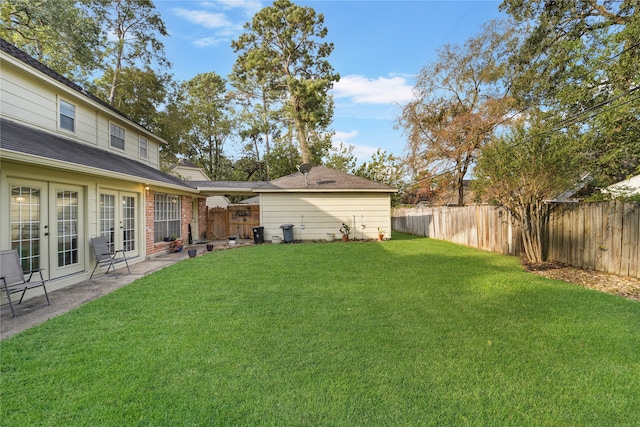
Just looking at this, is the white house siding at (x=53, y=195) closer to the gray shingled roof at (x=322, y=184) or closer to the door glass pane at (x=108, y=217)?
the door glass pane at (x=108, y=217)

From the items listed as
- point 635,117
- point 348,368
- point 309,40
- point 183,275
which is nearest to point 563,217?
point 635,117

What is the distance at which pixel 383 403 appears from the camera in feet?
7.65

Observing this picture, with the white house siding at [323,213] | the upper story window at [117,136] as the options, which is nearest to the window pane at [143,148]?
the upper story window at [117,136]

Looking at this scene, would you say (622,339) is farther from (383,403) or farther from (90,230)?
(90,230)

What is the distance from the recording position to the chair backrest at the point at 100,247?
651 cm

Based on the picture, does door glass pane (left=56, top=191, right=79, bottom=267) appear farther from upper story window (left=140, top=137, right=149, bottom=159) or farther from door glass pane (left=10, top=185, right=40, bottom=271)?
upper story window (left=140, top=137, right=149, bottom=159)

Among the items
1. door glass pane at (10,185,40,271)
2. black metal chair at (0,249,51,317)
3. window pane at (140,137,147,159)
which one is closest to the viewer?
black metal chair at (0,249,51,317)

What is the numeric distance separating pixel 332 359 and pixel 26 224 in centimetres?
599

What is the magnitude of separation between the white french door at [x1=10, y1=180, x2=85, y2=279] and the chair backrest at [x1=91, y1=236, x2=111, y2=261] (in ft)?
0.90

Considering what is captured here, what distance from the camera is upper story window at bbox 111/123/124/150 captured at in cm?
991

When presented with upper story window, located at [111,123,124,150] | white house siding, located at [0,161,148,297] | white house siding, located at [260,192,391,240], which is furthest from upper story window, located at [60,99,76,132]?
white house siding, located at [260,192,391,240]

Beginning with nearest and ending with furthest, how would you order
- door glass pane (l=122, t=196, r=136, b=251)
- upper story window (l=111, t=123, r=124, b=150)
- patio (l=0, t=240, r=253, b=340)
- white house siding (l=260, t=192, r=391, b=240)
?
patio (l=0, t=240, r=253, b=340) < door glass pane (l=122, t=196, r=136, b=251) < upper story window (l=111, t=123, r=124, b=150) < white house siding (l=260, t=192, r=391, b=240)

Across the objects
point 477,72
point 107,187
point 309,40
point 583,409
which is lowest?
point 583,409

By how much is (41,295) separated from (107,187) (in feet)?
9.82
